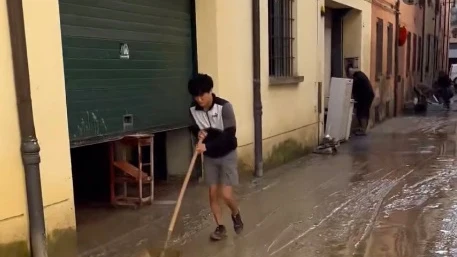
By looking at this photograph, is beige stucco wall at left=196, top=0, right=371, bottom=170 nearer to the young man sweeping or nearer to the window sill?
the window sill

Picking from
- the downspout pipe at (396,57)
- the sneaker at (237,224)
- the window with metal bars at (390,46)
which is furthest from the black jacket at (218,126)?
the downspout pipe at (396,57)

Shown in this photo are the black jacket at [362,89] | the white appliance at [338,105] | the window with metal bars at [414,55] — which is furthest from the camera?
the window with metal bars at [414,55]

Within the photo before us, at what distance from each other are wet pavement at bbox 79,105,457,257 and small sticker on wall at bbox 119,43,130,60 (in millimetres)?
1746

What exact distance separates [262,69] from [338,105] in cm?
315

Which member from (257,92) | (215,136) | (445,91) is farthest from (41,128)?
(445,91)

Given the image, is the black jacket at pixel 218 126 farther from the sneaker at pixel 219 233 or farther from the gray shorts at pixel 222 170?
the sneaker at pixel 219 233

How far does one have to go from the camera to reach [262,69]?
329 inches

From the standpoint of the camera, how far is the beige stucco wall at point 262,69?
7.25 meters

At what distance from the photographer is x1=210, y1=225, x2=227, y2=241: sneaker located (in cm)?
522

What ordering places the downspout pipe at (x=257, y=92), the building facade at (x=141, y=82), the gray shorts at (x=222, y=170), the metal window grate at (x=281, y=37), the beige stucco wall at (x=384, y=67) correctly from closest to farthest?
the building facade at (x=141, y=82), the gray shorts at (x=222, y=170), the downspout pipe at (x=257, y=92), the metal window grate at (x=281, y=37), the beige stucco wall at (x=384, y=67)

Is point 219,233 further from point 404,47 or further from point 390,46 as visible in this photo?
point 404,47

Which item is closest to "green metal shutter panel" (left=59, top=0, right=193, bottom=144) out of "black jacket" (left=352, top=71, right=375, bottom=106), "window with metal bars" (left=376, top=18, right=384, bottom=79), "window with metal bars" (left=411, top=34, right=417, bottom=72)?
"black jacket" (left=352, top=71, right=375, bottom=106)

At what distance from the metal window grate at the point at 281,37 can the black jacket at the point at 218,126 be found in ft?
13.6

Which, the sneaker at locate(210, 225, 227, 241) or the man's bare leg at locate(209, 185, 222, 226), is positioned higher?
the man's bare leg at locate(209, 185, 222, 226)
